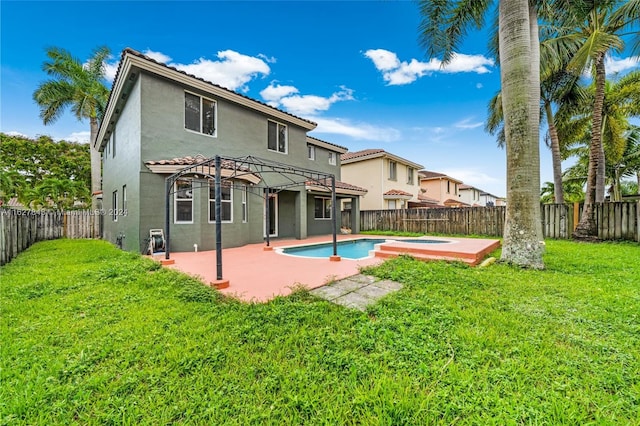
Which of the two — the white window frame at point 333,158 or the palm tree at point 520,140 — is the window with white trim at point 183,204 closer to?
the palm tree at point 520,140

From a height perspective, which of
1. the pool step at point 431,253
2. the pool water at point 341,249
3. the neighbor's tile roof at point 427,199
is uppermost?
the neighbor's tile roof at point 427,199

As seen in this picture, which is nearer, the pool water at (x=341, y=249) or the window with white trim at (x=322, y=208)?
A: the pool water at (x=341, y=249)

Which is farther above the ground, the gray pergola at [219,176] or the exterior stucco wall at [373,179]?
the exterior stucco wall at [373,179]

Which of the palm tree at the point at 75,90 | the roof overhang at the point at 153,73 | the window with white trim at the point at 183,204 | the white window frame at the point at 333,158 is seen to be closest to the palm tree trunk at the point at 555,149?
the white window frame at the point at 333,158

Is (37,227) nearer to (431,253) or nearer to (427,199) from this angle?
(431,253)

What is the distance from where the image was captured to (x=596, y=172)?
11.6m

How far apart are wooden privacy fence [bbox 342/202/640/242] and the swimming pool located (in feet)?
16.0

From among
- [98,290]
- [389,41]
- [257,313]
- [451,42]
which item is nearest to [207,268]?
[98,290]

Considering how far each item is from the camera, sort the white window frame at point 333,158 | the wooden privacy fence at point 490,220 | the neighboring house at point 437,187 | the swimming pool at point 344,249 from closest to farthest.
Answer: the swimming pool at point 344,249, the wooden privacy fence at point 490,220, the white window frame at point 333,158, the neighboring house at point 437,187

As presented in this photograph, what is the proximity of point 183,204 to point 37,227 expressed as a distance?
907 cm

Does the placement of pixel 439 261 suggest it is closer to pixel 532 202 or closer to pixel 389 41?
pixel 532 202

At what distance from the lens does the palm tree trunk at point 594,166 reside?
1081cm

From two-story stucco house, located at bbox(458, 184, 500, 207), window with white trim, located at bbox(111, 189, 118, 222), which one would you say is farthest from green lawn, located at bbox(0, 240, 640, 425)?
two-story stucco house, located at bbox(458, 184, 500, 207)

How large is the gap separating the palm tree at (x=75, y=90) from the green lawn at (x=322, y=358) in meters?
19.1
